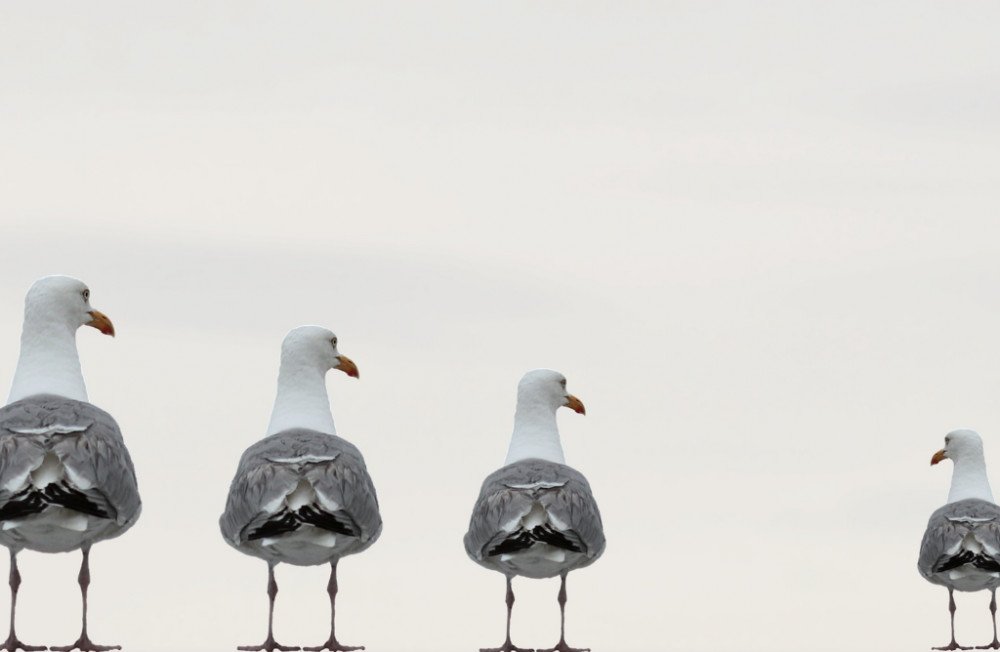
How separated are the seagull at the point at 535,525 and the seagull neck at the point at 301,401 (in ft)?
9.24

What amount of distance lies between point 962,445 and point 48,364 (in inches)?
744

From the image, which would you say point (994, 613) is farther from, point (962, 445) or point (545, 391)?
point (545, 391)

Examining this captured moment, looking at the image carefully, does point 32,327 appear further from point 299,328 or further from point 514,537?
point 514,537

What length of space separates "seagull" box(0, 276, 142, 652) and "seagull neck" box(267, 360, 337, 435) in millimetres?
3077

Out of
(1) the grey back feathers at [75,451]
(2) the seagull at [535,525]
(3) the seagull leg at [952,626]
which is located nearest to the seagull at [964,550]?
→ (3) the seagull leg at [952,626]

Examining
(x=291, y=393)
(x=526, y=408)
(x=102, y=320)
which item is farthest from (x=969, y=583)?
(x=102, y=320)

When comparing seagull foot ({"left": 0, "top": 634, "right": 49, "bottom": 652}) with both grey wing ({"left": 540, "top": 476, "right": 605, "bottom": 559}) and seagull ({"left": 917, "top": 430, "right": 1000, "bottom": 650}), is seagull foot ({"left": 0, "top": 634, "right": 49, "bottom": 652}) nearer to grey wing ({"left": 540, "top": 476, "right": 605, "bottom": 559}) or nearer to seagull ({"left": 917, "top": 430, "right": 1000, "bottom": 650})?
grey wing ({"left": 540, "top": 476, "right": 605, "bottom": 559})

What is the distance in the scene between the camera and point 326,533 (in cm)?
3350

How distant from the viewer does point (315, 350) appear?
119ft

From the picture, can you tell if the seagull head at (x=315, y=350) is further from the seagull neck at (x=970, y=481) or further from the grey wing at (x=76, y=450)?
the seagull neck at (x=970, y=481)

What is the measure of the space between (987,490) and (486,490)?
12.2 meters

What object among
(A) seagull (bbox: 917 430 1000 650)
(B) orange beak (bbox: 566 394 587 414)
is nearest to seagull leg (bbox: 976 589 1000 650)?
(A) seagull (bbox: 917 430 1000 650)

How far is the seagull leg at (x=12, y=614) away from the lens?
106 ft

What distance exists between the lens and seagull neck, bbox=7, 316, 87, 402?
33938 mm
